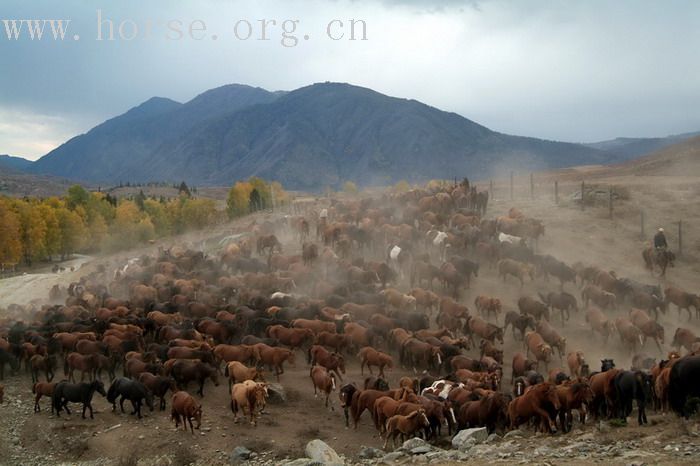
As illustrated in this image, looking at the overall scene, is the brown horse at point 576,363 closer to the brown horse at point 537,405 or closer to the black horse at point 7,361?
the brown horse at point 537,405

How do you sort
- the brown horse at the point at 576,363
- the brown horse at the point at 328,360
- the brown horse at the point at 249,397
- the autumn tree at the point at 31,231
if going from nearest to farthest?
the brown horse at the point at 249,397, the brown horse at the point at 576,363, the brown horse at the point at 328,360, the autumn tree at the point at 31,231

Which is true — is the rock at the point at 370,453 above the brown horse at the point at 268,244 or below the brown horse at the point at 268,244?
below

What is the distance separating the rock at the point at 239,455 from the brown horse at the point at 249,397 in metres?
1.61

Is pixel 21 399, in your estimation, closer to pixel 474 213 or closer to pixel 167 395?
pixel 167 395

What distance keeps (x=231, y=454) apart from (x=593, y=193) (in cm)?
3225

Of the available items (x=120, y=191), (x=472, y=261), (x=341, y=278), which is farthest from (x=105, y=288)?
(x=120, y=191)

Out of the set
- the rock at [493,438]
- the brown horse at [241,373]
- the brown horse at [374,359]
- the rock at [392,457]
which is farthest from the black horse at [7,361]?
the rock at [493,438]

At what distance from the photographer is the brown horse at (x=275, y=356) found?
1891cm

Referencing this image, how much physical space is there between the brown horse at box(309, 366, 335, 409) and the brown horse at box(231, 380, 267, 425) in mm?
1725

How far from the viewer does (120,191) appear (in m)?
186

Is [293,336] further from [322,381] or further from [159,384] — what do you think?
[159,384]

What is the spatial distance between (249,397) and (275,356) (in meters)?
3.37

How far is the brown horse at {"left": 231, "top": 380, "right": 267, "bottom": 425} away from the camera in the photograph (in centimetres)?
1559

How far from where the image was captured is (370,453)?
43.5ft
